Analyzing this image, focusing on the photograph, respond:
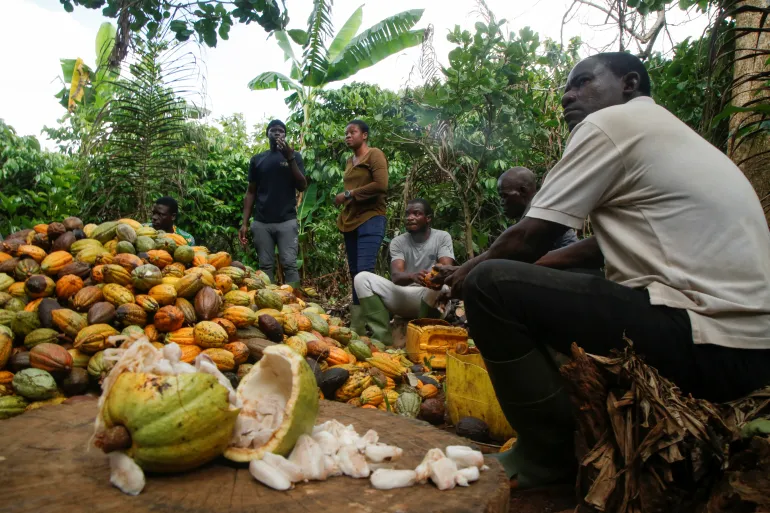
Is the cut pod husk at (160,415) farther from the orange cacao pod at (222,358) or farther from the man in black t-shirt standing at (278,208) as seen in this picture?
the man in black t-shirt standing at (278,208)

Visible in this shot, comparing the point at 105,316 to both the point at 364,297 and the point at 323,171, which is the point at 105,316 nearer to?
the point at 364,297

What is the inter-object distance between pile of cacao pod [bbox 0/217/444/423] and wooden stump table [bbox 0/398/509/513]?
1449mm

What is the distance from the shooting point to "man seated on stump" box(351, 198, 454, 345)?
5.20m

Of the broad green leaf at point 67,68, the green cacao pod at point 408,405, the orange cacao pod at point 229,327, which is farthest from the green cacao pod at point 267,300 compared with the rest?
the broad green leaf at point 67,68

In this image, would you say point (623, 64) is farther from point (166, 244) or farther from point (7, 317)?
point (7, 317)

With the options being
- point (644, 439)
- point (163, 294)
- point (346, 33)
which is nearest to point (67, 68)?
point (346, 33)

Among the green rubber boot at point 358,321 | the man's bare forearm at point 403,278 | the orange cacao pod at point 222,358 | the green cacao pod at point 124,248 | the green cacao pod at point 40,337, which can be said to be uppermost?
the green cacao pod at point 124,248

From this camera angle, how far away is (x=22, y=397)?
2.76m

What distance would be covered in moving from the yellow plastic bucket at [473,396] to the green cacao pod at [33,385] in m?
A: 2.07

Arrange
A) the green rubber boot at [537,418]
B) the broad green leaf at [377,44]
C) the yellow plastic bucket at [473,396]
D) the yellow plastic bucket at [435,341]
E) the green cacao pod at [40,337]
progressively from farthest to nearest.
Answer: the broad green leaf at [377,44], the yellow plastic bucket at [435,341], the green cacao pod at [40,337], the yellow plastic bucket at [473,396], the green rubber boot at [537,418]

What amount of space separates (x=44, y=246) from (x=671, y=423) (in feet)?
12.4

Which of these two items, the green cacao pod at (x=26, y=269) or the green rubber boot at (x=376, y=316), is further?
the green rubber boot at (x=376, y=316)

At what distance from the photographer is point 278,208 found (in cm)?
587

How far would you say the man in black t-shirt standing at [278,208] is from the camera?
5852 millimetres
